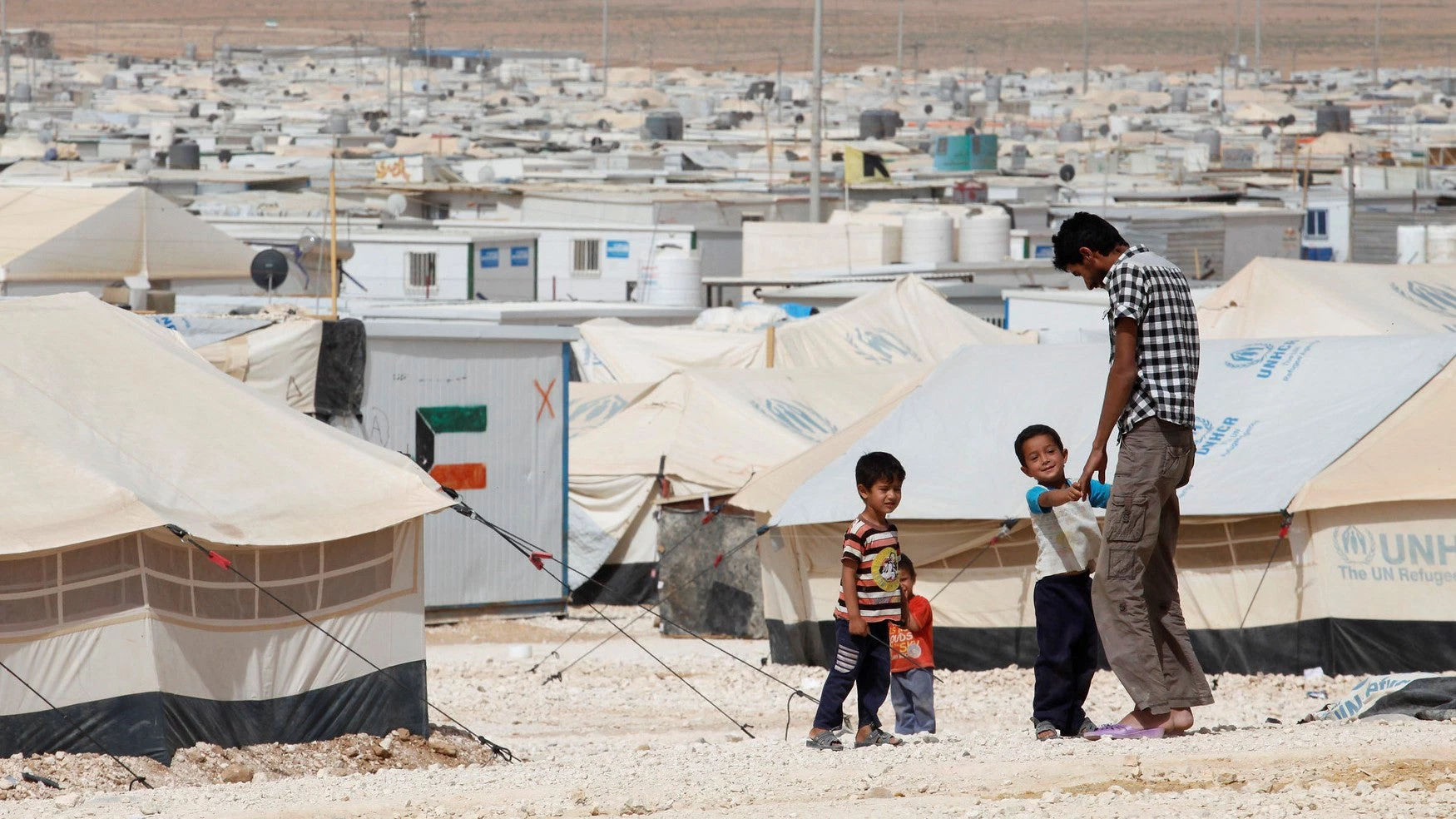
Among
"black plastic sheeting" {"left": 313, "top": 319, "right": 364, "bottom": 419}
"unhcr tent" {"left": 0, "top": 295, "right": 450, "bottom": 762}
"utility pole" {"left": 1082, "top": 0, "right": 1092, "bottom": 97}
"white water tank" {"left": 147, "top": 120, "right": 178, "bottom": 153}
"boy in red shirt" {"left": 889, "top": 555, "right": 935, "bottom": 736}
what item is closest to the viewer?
"boy in red shirt" {"left": 889, "top": 555, "right": 935, "bottom": 736}

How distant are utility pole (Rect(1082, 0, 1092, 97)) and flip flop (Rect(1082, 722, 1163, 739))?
11850 cm

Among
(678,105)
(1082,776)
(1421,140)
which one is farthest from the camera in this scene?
(678,105)

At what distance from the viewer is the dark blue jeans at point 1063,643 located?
25.1 feet

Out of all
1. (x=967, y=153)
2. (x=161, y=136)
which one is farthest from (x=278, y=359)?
(x=161, y=136)

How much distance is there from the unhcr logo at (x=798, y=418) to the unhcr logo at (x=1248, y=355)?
500cm

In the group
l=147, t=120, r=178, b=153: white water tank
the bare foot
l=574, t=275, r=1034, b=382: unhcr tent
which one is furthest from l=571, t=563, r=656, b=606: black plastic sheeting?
l=147, t=120, r=178, b=153: white water tank

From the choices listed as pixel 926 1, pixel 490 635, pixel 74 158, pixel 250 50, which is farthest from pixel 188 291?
pixel 926 1

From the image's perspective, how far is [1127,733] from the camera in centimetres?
737

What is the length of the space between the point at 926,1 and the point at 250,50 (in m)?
63.8

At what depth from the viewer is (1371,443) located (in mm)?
12898

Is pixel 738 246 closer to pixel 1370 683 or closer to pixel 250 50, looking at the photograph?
pixel 1370 683

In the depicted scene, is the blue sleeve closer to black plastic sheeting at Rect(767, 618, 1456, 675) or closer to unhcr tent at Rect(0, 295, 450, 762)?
unhcr tent at Rect(0, 295, 450, 762)

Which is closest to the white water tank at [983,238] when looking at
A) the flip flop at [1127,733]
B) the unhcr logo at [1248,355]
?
the unhcr logo at [1248,355]

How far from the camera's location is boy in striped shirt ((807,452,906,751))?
7.90 m
